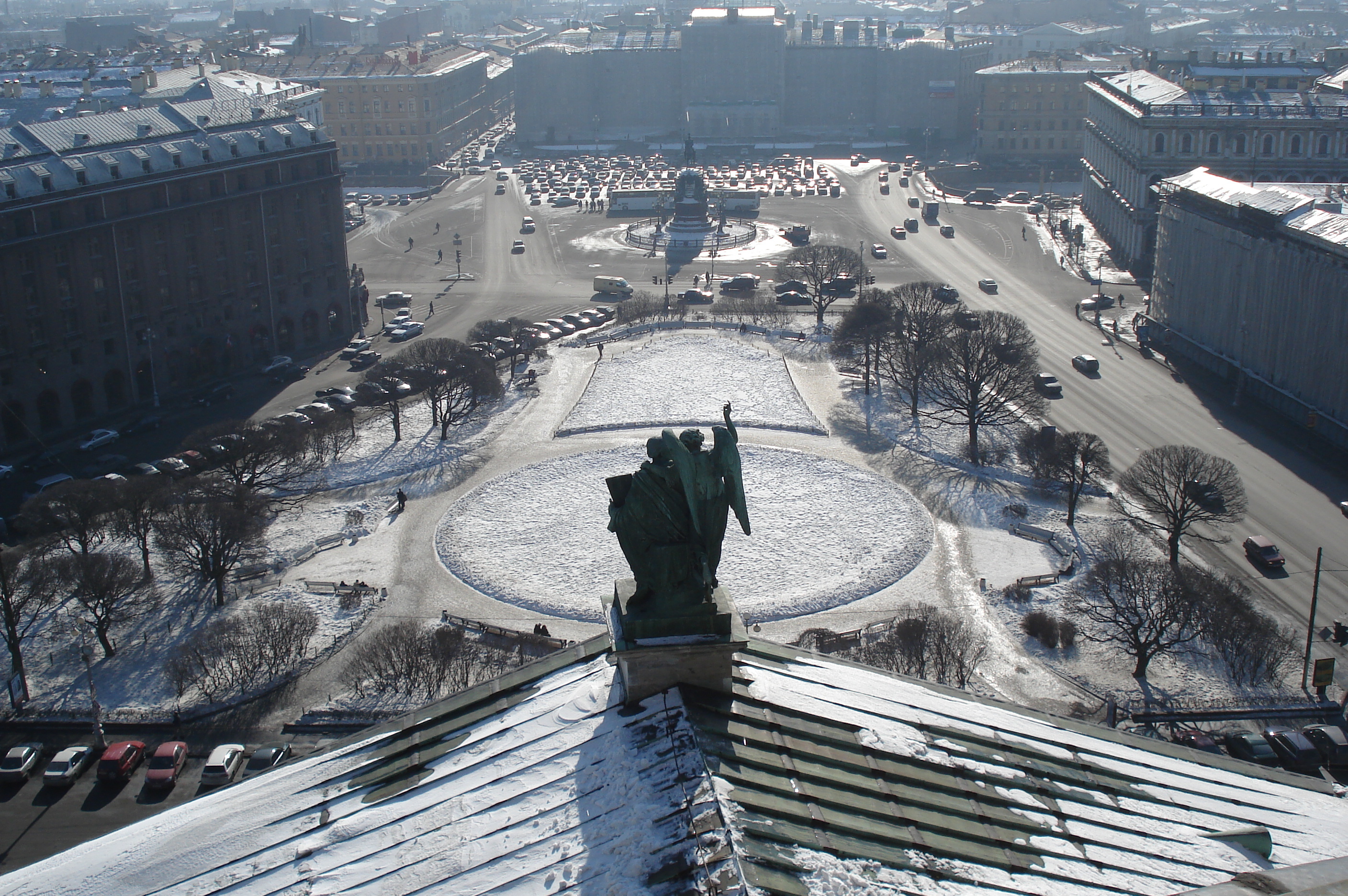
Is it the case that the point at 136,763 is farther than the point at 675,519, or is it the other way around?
the point at 136,763

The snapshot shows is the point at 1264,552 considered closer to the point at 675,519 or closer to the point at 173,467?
the point at 675,519

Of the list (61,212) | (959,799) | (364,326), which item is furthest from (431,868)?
(364,326)

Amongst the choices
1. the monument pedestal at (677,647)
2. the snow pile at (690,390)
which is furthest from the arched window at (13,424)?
the monument pedestal at (677,647)

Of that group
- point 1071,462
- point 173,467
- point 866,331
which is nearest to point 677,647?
point 1071,462

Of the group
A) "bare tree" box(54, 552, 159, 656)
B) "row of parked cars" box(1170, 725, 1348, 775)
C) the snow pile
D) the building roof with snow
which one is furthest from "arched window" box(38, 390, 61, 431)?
"row of parked cars" box(1170, 725, 1348, 775)

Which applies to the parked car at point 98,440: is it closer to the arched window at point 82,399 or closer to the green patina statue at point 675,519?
the arched window at point 82,399
